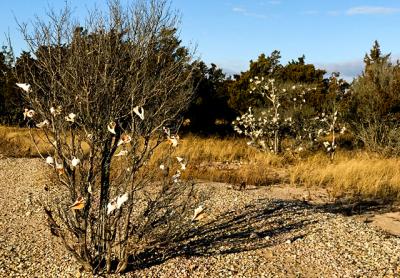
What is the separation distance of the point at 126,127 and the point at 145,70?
610mm

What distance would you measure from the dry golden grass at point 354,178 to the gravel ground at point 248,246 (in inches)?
104

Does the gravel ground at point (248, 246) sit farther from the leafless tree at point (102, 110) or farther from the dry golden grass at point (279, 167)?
the dry golden grass at point (279, 167)

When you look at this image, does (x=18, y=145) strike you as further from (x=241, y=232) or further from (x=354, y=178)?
(x=241, y=232)

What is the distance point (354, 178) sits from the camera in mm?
11461

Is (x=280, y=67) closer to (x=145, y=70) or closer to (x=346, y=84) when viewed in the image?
(x=346, y=84)

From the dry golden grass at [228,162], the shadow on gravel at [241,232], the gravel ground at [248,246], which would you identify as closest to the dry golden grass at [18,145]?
the dry golden grass at [228,162]

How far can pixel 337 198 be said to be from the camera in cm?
1011

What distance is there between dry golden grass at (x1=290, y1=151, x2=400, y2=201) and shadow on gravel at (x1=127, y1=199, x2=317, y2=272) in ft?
9.78

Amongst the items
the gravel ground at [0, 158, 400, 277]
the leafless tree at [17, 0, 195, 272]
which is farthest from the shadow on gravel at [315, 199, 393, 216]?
the leafless tree at [17, 0, 195, 272]

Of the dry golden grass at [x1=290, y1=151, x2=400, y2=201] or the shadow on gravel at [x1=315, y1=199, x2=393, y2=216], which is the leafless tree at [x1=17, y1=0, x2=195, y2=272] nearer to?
the shadow on gravel at [x1=315, y1=199, x2=393, y2=216]

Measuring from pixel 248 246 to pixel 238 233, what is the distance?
1.59 ft

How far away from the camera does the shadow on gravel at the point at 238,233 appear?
566cm

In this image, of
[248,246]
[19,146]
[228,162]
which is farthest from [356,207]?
[19,146]

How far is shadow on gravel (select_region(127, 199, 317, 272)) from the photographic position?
5664mm
